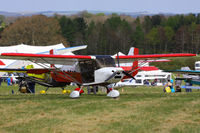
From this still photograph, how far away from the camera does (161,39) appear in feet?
361

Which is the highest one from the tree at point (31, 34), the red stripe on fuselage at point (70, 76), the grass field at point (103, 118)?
the tree at point (31, 34)

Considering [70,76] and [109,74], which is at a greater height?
[109,74]

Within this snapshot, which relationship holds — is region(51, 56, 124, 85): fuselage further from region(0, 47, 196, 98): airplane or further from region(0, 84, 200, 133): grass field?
region(0, 84, 200, 133): grass field

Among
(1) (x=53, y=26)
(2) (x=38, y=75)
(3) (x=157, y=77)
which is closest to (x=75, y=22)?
(1) (x=53, y=26)

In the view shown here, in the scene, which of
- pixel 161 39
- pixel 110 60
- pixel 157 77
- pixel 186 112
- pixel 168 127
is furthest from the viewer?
pixel 161 39

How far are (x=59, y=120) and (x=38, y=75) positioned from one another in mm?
11430

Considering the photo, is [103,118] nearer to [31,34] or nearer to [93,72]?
[93,72]

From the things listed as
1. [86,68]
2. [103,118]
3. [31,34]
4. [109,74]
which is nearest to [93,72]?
[86,68]

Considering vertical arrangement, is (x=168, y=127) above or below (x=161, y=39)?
below

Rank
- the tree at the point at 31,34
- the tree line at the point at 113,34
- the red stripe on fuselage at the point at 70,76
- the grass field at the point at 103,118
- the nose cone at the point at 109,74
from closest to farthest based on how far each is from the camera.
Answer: the grass field at the point at 103,118, the nose cone at the point at 109,74, the red stripe on fuselage at the point at 70,76, the tree at the point at 31,34, the tree line at the point at 113,34

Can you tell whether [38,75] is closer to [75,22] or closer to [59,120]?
[59,120]

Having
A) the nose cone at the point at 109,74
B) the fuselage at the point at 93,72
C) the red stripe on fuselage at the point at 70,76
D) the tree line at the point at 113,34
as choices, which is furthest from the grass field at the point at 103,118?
the tree line at the point at 113,34

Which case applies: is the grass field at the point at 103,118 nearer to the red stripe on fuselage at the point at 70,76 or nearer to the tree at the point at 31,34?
the red stripe on fuselage at the point at 70,76

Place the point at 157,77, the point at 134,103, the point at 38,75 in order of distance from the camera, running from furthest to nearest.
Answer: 1. the point at 157,77
2. the point at 38,75
3. the point at 134,103
